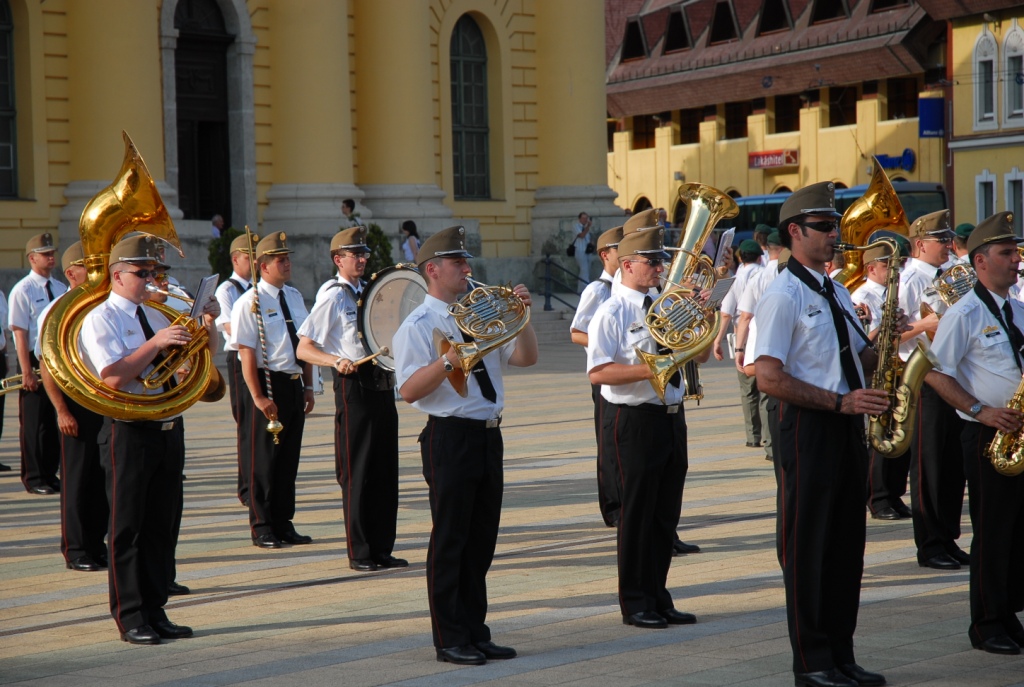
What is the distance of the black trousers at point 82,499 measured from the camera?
380 inches

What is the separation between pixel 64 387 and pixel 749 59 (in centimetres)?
4735

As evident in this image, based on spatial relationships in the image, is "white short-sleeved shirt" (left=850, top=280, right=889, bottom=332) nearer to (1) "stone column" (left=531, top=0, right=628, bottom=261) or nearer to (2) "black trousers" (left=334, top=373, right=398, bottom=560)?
(2) "black trousers" (left=334, top=373, right=398, bottom=560)

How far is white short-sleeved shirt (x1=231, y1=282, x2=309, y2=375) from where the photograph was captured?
1047 centimetres

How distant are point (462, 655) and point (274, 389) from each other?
13.0 feet

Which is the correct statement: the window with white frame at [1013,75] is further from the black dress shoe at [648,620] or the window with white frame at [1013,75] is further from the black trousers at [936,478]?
the black dress shoe at [648,620]

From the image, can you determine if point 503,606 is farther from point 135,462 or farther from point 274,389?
point 274,389

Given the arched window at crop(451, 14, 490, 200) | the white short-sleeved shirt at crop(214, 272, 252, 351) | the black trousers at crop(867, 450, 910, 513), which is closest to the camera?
the black trousers at crop(867, 450, 910, 513)

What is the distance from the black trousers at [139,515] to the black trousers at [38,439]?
5.21 metres

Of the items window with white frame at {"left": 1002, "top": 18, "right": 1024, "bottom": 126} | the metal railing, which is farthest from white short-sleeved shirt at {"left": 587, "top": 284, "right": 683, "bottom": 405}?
window with white frame at {"left": 1002, "top": 18, "right": 1024, "bottom": 126}

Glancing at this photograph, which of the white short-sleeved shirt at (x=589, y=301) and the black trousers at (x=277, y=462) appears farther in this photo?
the white short-sleeved shirt at (x=589, y=301)

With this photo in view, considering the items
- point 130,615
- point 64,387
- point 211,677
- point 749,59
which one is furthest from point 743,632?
point 749,59

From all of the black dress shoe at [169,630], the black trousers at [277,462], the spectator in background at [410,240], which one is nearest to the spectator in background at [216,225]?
the spectator in background at [410,240]

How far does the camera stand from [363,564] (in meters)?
9.47

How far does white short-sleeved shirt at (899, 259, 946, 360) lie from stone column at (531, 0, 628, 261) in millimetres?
21241
